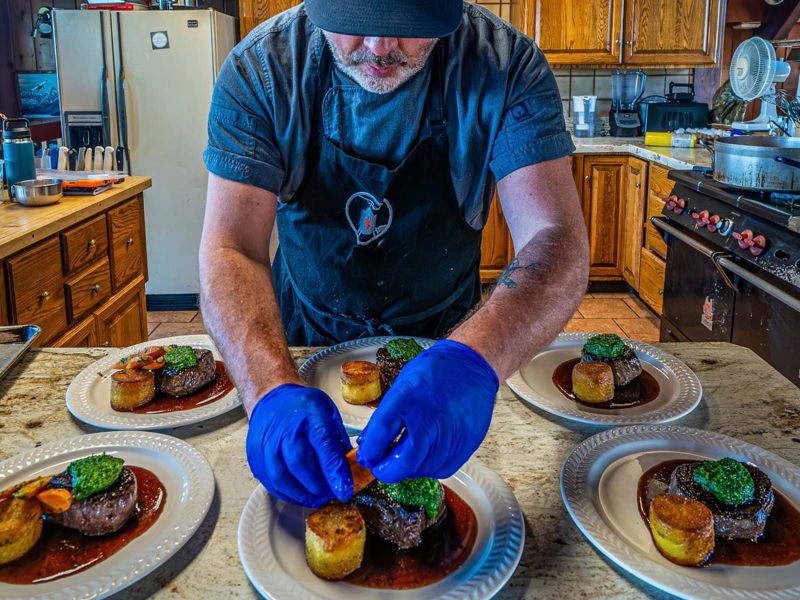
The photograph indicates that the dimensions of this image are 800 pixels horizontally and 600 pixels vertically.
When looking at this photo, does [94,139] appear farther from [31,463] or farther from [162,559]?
[162,559]

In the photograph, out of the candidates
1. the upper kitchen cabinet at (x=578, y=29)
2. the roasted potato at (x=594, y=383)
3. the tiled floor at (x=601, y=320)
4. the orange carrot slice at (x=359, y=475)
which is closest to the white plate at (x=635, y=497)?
the roasted potato at (x=594, y=383)

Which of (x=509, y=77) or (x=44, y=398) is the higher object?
(x=509, y=77)

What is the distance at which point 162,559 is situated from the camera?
0.76m

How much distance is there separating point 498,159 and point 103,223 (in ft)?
6.43

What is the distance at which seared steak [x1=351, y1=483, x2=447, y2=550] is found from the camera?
Answer: 0.82 meters

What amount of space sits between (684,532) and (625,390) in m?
0.48

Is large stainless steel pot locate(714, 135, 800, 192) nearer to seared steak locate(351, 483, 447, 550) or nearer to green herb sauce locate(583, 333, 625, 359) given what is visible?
green herb sauce locate(583, 333, 625, 359)

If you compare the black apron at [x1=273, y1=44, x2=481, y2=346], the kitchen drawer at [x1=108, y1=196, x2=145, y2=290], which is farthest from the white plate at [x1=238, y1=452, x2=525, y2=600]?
the kitchen drawer at [x1=108, y1=196, x2=145, y2=290]

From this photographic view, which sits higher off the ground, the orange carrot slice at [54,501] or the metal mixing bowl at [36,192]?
the metal mixing bowl at [36,192]

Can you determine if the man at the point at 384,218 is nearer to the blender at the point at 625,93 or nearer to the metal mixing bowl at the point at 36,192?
the metal mixing bowl at the point at 36,192

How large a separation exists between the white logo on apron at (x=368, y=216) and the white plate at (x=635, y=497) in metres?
0.68

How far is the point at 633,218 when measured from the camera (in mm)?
4215

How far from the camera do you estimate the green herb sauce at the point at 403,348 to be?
1.25 metres

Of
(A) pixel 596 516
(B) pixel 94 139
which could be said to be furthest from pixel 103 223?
(A) pixel 596 516
